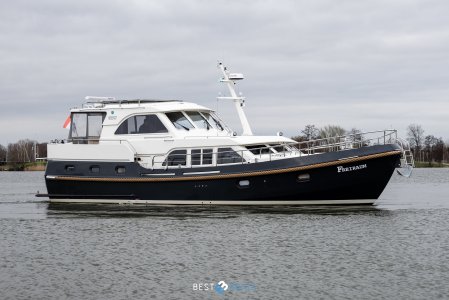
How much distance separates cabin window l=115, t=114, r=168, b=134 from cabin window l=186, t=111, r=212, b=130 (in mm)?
1369

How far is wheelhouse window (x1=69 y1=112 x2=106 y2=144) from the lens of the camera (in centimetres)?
2839

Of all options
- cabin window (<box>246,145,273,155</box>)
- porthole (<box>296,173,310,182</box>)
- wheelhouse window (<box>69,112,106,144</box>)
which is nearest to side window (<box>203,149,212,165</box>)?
cabin window (<box>246,145,273,155</box>)

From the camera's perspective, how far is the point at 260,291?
13.8m

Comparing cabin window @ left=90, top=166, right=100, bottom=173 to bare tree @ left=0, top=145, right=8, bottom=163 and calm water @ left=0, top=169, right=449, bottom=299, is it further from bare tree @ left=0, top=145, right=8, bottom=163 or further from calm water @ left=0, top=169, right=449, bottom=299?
bare tree @ left=0, top=145, right=8, bottom=163

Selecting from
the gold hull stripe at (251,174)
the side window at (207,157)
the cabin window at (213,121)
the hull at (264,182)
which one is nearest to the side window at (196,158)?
the side window at (207,157)

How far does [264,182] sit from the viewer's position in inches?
986

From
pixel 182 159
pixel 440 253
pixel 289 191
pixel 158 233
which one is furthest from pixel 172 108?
pixel 440 253

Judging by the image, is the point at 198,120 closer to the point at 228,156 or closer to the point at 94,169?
the point at 228,156

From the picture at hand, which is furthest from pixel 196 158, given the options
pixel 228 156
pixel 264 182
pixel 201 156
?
pixel 264 182

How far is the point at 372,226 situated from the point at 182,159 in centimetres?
823

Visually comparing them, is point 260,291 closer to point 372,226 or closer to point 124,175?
point 372,226

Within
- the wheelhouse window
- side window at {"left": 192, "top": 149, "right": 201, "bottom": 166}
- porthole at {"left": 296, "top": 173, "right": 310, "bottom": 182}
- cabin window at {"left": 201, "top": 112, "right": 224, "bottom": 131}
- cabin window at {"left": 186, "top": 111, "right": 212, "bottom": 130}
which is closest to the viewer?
porthole at {"left": 296, "top": 173, "right": 310, "bottom": 182}

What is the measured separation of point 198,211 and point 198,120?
450 cm

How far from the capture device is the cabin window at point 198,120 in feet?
91.6
